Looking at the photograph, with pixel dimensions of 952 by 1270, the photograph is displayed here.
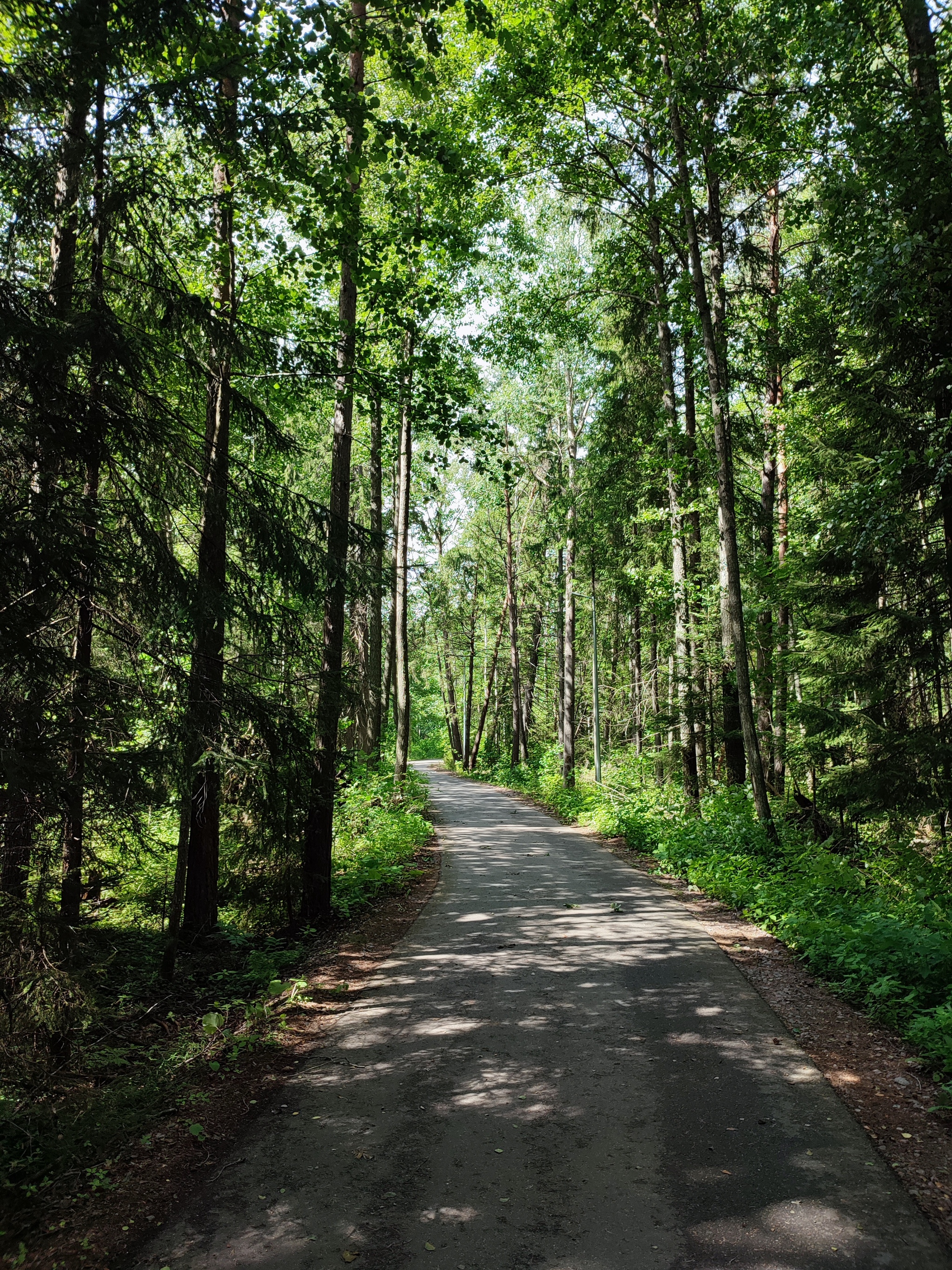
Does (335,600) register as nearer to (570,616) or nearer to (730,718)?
(730,718)

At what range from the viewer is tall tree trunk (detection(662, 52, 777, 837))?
10562mm

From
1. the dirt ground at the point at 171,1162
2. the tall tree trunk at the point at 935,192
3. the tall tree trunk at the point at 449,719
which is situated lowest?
the dirt ground at the point at 171,1162

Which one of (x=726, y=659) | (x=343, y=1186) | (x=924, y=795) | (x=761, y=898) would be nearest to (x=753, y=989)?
(x=761, y=898)

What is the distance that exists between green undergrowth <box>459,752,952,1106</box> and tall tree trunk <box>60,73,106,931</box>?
17.1ft

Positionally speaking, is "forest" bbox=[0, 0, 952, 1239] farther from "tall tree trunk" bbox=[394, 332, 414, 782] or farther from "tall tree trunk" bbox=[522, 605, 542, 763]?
"tall tree trunk" bbox=[522, 605, 542, 763]

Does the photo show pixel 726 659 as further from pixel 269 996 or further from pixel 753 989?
pixel 269 996

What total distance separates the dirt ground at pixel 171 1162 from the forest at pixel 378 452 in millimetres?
211

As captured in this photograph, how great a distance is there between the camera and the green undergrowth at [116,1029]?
348cm

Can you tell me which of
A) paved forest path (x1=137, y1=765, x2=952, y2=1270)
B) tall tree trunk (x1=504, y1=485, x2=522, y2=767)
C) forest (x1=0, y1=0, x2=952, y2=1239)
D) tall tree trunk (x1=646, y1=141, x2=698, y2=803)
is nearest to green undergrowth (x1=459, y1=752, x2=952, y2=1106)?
forest (x1=0, y1=0, x2=952, y2=1239)

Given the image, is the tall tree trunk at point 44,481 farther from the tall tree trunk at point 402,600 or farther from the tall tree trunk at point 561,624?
the tall tree trunk at point 561,624

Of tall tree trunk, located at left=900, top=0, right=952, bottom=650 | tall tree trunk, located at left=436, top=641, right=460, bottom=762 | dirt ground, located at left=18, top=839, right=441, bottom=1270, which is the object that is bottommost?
dirt ground, located at left=18, top=839, right=441, bottom=1270

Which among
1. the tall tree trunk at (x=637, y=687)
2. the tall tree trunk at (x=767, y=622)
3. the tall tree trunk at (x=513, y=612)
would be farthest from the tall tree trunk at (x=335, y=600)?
the tall tree trunk at (x=513, y=612)

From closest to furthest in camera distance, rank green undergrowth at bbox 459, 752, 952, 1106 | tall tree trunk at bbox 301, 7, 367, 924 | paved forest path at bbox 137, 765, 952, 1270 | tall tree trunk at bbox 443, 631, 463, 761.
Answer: paved forest path at bbox 137, 765, 952, 1270
green undergrowth at bbox 459, 752, 952, 1106
tall tree trunk at bbox 301, 7, 367, 924
tall tree trunk at bbox 443, 631, 463, 761

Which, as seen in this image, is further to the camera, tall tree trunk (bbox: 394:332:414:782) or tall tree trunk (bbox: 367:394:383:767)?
tall tree trunk (bbox: 394:332:414:782)
